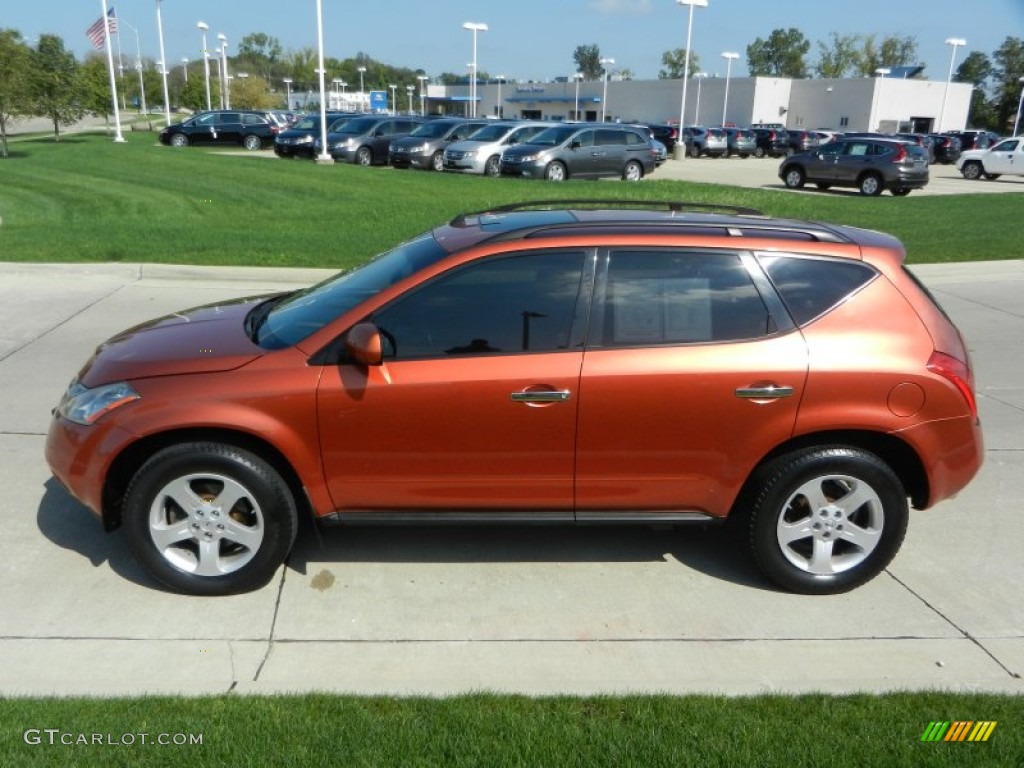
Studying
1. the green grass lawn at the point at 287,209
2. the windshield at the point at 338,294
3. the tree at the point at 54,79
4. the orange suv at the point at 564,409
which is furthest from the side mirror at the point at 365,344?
the tree at the point at 54,79

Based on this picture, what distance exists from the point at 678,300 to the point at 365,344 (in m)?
1.39

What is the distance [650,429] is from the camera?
3.88m

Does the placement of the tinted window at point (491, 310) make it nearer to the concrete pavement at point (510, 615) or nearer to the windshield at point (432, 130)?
the concrete pavement at point (510, 615)

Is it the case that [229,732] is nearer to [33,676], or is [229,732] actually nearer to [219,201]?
[33,676]

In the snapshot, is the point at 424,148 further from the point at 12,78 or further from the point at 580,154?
the point at 12,78

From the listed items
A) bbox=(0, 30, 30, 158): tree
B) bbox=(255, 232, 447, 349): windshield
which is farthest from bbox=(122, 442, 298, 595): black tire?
bbox=(0, 30, 30, 158): tree

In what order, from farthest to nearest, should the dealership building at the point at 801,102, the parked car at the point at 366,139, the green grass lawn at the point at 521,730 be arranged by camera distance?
1. the dealership building at the point at 801,102
2. the parked car at the point at 366,139
3. the green grass lawn at the point at 521,730

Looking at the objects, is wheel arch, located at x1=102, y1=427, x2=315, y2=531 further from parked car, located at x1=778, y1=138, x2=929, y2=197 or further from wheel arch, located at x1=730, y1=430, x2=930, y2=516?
parked car, located at x1=778, y1=138, x2=929, y2=197

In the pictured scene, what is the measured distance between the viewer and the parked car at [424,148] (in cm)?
2669

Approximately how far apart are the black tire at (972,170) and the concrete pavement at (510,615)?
34037 mm

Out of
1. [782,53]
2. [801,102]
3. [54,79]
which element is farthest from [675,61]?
[54,79]

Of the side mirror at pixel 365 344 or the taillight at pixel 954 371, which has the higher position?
the side mirror at pixel 365 344

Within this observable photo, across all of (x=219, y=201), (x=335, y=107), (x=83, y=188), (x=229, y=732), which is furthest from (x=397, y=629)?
(x=335, y=107)

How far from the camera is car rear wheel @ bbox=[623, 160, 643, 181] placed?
25.0 metres
